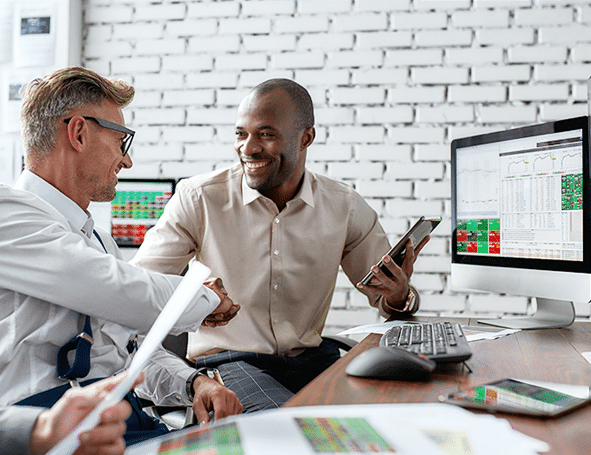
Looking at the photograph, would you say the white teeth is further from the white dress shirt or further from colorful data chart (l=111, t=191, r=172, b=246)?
colorful data chart (l=111, t=191, r=172, b=246)

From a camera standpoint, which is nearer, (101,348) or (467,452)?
(467,452)

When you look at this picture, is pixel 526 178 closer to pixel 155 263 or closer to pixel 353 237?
pixel 353 237

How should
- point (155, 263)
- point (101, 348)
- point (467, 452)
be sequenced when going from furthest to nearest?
point (155, 263)
point (101, 348)
point (467, 452)

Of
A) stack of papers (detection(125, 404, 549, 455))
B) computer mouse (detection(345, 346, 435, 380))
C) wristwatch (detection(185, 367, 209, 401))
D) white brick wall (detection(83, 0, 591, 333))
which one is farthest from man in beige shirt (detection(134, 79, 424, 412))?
stack of papers (detection(125, 404, 549, 455))

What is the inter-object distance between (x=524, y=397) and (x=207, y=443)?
1.55ft

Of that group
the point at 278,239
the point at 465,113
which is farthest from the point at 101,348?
the point at 465,113

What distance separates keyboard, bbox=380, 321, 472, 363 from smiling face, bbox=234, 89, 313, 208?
77 cm

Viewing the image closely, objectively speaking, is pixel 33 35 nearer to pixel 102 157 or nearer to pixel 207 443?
pixel 102 157

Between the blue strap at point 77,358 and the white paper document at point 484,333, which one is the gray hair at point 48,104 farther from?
the white paper document at point 484,333

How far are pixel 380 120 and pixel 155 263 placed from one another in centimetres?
140

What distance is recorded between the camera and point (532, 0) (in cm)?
252

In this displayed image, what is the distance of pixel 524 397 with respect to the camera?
0.78 metres

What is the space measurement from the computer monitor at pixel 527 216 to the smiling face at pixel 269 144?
55cm

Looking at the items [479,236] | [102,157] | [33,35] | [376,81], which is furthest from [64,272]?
[33,35]
